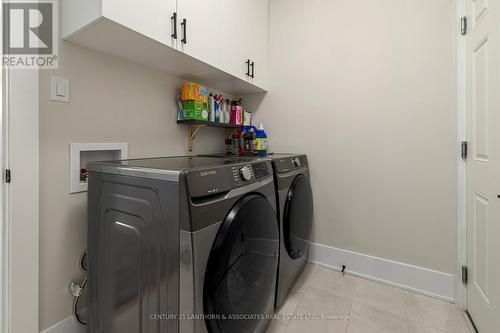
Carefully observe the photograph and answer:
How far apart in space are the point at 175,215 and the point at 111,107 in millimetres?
927

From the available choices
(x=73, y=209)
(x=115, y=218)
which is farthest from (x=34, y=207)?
(x=115, y=218)

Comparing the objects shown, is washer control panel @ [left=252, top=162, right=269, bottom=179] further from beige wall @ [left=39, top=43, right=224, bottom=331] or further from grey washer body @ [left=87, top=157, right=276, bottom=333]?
beige wall @ [left=39, top=43, right=224, bottom=331]

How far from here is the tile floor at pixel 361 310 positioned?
1325 millimetres

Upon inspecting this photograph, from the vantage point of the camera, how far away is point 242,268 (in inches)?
38.1

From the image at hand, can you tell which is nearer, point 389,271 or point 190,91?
point 190,91

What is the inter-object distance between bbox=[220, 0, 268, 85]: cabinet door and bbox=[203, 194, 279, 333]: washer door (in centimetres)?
112

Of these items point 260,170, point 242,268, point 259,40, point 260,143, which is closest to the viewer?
point 242,268


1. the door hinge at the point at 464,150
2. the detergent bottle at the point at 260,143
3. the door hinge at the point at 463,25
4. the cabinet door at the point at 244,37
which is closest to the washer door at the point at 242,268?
the detergent bottle at the point at 260,143

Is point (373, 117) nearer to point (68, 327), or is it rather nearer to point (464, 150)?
point (464, 150)

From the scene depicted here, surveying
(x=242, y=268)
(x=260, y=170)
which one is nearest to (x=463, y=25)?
(x=260, y=170)

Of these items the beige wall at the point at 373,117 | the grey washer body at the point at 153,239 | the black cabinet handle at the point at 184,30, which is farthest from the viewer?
the beige wall at the point at 373,117

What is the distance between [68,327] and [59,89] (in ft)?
3.90

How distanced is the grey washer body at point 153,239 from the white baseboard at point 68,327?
175 millimetres

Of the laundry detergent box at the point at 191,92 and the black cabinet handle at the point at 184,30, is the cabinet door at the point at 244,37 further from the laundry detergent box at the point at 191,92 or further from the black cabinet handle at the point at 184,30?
the black cabinet handle at the point at 184,30
